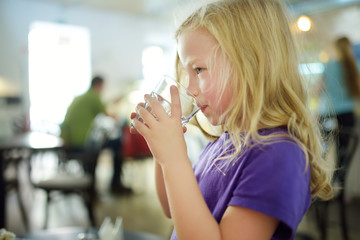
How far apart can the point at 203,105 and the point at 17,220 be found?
123 inches

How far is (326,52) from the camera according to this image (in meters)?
5.14

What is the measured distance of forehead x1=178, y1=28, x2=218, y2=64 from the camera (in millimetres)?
693

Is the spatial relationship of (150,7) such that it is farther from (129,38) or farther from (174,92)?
(174,92)

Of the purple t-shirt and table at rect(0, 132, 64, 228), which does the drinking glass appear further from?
table at rect(0, 132, 64, 228)

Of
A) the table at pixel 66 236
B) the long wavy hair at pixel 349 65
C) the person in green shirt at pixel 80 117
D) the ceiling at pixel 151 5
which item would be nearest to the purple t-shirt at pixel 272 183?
the table at pixel 66 236

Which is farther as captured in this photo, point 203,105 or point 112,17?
point 112,17

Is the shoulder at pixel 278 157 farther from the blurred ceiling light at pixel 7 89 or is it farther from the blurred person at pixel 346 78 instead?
the blurred ceiling light at pixel 7 89

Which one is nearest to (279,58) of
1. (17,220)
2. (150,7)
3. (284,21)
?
(284,21)

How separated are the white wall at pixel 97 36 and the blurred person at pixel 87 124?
2723 millimetres

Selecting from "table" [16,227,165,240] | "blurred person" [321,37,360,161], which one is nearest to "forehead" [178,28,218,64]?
"table" [16,227,165,240]

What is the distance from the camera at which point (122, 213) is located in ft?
11.6

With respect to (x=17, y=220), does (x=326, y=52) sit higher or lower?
higher

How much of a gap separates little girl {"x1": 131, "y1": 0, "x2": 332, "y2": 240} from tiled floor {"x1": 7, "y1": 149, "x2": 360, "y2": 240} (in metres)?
2.07

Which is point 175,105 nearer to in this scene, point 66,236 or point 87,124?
point 66,236
